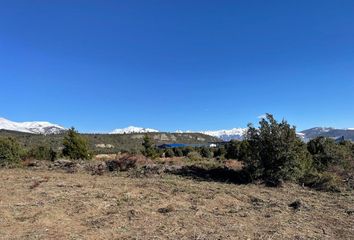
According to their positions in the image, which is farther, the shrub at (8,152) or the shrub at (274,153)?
the shrub at (8,152)

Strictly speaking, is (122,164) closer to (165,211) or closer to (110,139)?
(165,211)

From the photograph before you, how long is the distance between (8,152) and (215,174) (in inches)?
471

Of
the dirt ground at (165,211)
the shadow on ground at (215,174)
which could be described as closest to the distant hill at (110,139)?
the shadow on ground at (215,174)

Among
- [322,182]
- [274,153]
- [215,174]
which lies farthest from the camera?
[215,174]

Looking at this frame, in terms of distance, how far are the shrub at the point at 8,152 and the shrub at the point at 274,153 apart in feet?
43.2

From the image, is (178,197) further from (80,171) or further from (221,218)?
(80,171)

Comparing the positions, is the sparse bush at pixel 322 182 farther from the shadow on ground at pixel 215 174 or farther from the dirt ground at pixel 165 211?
the shadow on ground at pixel 215 174

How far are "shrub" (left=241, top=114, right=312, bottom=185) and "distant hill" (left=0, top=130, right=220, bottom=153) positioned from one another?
2082 inches

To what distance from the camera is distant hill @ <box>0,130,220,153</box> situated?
304ft

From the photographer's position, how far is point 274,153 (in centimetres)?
1644

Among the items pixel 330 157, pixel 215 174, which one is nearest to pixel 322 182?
pixel 215 174

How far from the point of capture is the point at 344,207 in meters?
11.3

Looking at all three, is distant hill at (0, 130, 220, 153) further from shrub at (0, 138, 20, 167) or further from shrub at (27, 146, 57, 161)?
shrub at (0, 138, 20, 167)

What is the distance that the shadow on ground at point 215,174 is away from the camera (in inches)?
657
